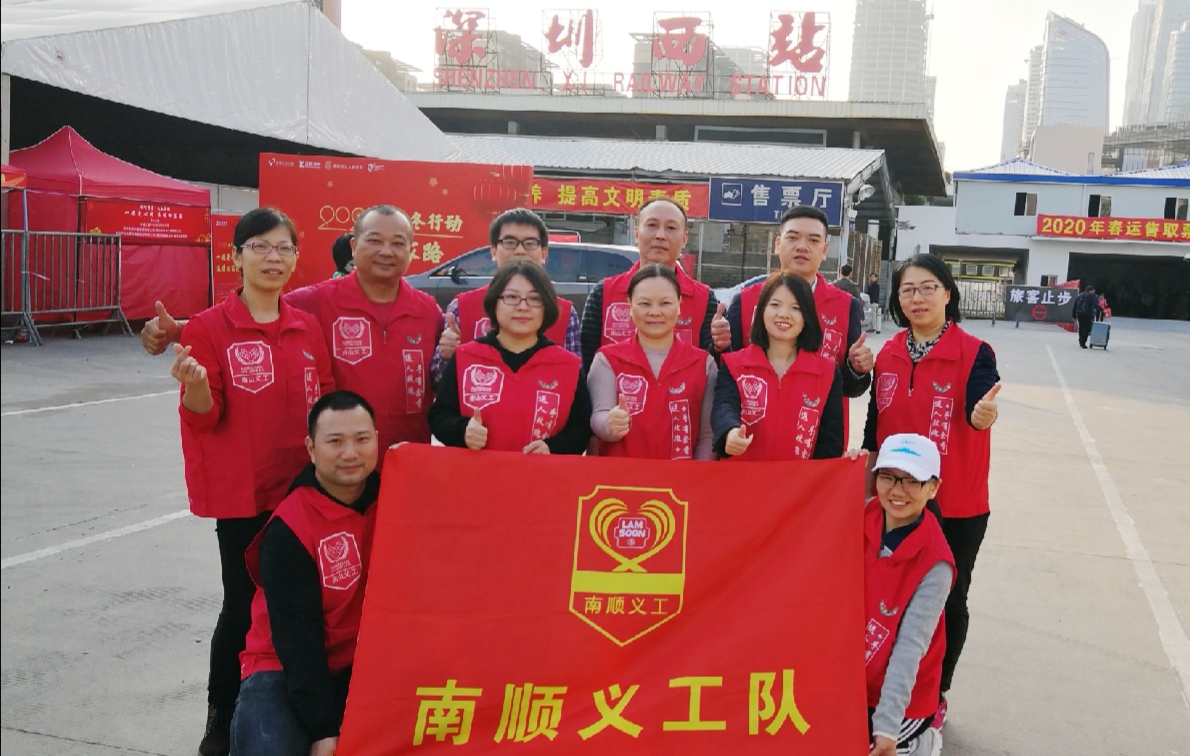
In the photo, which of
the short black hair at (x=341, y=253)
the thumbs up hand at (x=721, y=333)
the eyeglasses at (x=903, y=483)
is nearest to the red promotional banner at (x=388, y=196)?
the short black hair at (x=341, y=253)

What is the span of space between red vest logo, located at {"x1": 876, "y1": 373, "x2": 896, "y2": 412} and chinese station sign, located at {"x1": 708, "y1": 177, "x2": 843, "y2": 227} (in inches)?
761

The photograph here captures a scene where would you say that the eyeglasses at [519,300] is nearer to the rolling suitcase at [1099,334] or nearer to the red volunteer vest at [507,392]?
the red volunteer vest at [507,392]

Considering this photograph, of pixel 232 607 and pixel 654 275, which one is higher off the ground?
pixel 654 275

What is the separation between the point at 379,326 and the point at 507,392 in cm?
59

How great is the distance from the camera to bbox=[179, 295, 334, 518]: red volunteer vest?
9.84 feet

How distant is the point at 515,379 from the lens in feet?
10.1

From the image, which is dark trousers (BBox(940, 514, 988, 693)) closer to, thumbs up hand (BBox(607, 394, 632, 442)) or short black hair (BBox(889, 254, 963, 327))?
short black hair (BBox(889, 254, 963, 327))

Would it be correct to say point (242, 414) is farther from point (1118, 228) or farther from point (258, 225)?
point (1118, 228)

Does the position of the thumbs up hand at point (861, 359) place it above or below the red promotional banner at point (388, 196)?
below

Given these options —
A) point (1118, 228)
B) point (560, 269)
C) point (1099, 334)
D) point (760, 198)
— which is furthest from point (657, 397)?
point (1118, 228)

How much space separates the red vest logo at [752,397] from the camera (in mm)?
3221

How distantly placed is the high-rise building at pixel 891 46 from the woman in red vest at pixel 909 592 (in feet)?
587

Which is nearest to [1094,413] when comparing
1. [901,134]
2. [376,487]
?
[376,487]

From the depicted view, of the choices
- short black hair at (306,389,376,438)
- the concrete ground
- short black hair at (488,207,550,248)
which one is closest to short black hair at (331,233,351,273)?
the concrete ground
